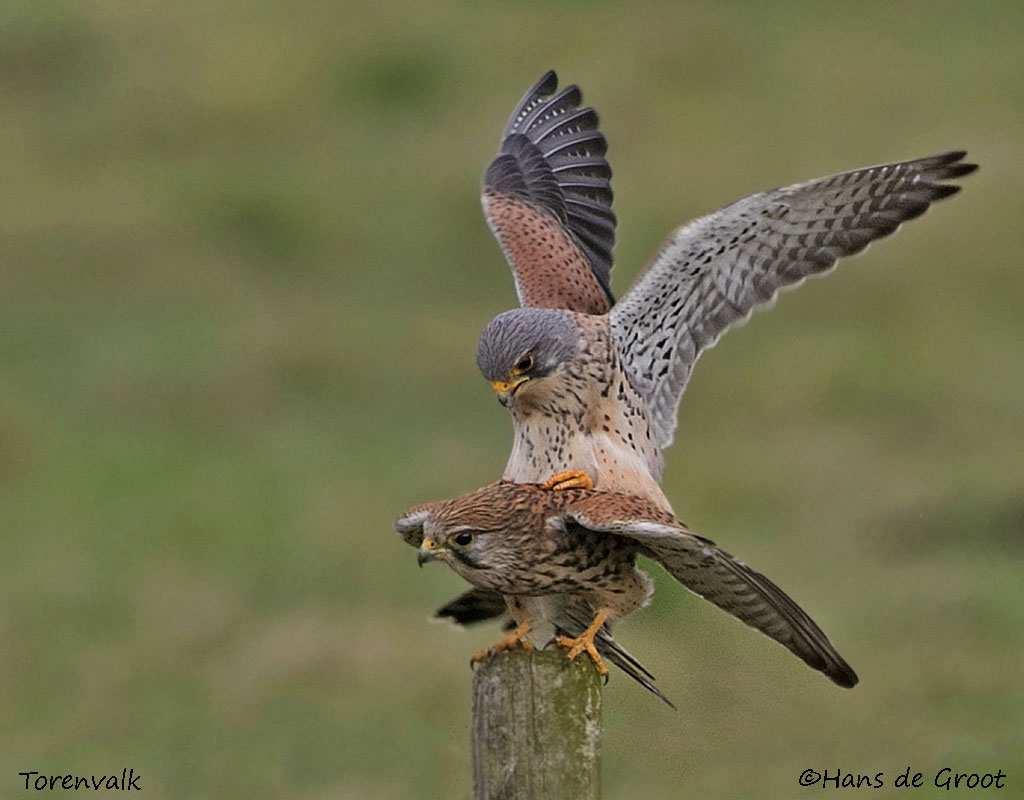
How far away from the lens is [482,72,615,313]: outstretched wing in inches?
283

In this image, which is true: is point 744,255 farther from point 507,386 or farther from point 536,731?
point 536,731

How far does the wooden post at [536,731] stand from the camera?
447 centimetres

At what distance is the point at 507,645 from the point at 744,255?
6.31 feet

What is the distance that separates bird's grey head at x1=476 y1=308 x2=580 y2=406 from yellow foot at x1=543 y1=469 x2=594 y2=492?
1.04ft

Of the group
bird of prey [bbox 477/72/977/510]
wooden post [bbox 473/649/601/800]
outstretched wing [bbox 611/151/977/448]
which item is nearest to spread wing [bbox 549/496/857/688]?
wooden post [bbox 473/649/601/800]

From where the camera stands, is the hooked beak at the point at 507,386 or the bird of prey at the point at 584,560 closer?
the bird of prey at the point at 584,560

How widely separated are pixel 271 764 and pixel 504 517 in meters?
3.55

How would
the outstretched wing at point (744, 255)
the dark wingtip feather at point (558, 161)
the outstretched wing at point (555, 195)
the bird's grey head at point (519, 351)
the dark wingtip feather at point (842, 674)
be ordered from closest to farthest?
the dark wingtip feather at point (842, 674), the bird's grey head at point (519, 351), the outstretched wing at point (744, 255), the outstretched wing at point (555, 195), the dark wingtip feather at point (558, 161)

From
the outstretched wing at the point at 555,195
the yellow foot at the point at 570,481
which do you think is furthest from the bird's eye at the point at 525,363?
the outstretched wing at the point at 555,195

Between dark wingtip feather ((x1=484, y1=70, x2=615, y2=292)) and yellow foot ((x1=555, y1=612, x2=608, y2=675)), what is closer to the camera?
yellow foot ((x1=555, y1=612, x2=608, y2=675))

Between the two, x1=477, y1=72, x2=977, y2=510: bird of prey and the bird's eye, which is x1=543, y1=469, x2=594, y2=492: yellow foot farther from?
the bird's eye

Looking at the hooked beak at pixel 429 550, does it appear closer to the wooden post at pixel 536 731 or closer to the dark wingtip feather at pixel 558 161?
the wooden post at pixel 536 731

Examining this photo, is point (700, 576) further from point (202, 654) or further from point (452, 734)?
point (202, 654)

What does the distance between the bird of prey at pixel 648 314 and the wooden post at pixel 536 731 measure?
1.32 metres
